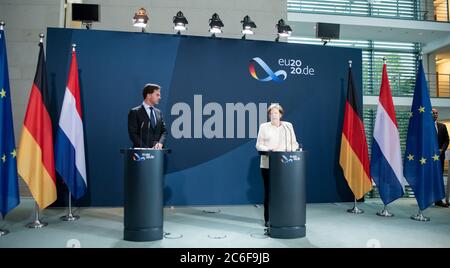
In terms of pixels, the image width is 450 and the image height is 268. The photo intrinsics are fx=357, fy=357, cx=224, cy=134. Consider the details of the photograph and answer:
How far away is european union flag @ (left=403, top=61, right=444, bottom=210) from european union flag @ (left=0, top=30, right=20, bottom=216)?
5.26 meters

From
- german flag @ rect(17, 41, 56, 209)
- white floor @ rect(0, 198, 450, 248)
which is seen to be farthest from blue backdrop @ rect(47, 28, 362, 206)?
german flag @ rect(17, 41, 56, 209)

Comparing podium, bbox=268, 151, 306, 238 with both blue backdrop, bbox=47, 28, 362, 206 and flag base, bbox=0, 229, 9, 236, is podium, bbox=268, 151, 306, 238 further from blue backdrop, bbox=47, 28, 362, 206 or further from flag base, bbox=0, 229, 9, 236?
flag base, bbox=0, 229, 9, 236

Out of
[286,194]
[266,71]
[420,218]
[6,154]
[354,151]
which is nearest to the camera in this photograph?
[286,194]

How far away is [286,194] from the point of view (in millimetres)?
3809

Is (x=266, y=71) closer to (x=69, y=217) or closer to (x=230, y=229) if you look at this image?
(x=230, y=229)

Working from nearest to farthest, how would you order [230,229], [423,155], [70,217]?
[230,229] < [70,217] < [423,155]

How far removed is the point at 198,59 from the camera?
586 centimetres

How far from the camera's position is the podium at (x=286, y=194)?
3812 millimetres

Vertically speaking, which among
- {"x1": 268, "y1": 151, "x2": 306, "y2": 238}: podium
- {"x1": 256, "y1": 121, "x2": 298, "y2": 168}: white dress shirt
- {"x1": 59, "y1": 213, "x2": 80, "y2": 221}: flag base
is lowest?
{"x1": 59, "y1": 213, "x2": 80, "y2": 221}: flag base

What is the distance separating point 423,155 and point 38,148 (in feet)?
17.1

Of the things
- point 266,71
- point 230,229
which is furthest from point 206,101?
point 230,229

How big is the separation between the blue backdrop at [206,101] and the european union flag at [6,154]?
1172mm

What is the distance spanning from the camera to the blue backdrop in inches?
218

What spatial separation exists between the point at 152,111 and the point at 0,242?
82.6 inches
